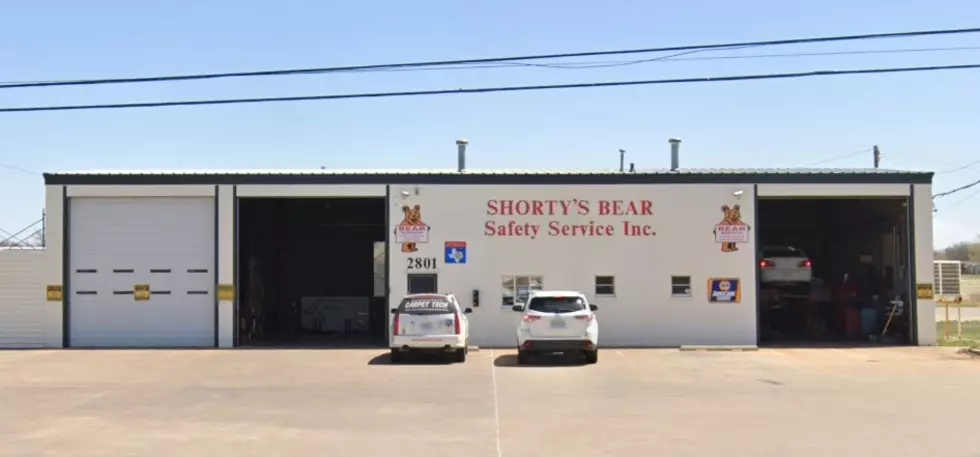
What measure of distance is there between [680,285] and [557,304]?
6.71 meters

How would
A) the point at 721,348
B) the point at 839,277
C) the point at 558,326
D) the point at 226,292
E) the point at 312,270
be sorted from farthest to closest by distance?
the point at 312,270
the point at 839,277
the point at 226,292
the point at 721,348
the point at 558,326

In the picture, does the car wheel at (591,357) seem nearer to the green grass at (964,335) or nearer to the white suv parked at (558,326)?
the white suv parked at (558,326)

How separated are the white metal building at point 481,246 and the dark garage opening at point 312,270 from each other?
2463mm

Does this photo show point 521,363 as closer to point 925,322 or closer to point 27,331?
point 925,322

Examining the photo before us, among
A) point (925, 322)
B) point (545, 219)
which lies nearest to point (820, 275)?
point (925, 322)

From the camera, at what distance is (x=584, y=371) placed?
19469mm

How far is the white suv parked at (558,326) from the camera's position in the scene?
2064 centimetres

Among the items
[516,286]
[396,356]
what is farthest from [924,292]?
[396,356]

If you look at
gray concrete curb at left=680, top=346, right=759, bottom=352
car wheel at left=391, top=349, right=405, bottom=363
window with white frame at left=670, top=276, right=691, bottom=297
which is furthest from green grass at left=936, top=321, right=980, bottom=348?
car wheel at left=391, top=349, right=405, bottom=363

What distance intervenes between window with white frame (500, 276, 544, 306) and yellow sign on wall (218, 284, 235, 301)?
25.0ft

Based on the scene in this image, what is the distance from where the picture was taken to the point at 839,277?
109 feet

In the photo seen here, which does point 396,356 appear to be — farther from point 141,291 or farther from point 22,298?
point 22,298

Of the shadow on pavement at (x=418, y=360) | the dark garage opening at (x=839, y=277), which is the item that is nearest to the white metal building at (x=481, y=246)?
the dark garage opening at (x=839, y=277)

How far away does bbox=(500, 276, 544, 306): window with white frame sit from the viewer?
2633 cm
